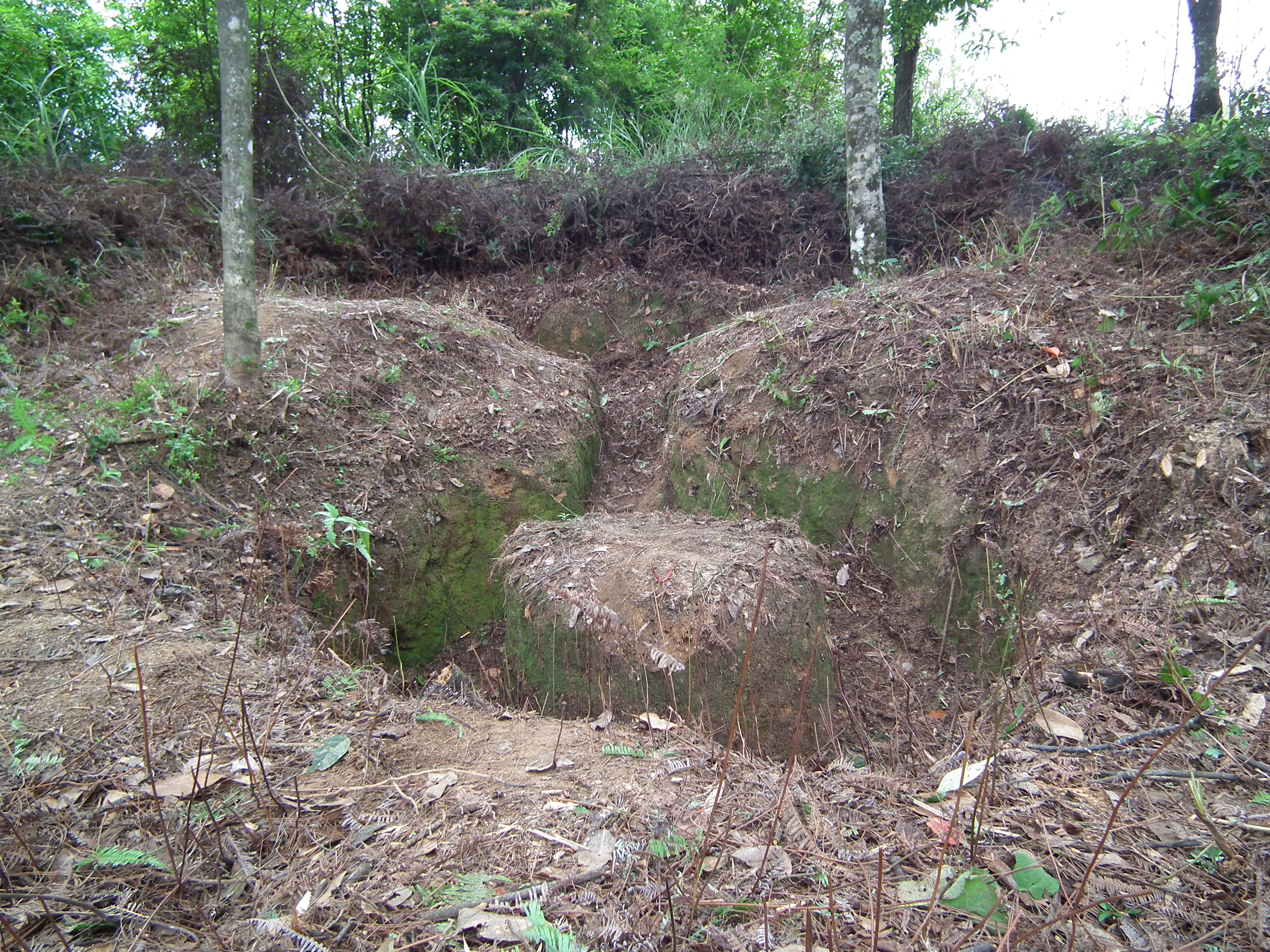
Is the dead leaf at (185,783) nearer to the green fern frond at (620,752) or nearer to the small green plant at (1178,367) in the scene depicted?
the green fern frond at (620,752)

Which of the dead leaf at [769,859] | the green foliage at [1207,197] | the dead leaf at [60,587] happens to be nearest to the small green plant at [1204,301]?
the green foliage at [1207,197]

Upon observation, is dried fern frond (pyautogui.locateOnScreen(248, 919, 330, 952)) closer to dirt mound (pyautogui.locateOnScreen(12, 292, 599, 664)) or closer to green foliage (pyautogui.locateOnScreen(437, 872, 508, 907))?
green foliage (pyautogui.locateOnScreen(437, 872, 508, 907))

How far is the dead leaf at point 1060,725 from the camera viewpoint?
2.62 metres

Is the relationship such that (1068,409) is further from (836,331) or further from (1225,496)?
(836,331)

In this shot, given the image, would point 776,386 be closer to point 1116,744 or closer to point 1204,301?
point 1204,301

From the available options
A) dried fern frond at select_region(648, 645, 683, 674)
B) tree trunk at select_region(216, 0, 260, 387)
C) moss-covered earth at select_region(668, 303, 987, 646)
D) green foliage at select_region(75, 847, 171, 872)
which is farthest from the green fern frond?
tree trunk at select_region(216, 0, 260, 387)

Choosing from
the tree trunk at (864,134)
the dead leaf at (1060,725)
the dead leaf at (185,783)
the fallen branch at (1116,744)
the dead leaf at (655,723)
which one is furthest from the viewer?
the tree trunk at (864,134)

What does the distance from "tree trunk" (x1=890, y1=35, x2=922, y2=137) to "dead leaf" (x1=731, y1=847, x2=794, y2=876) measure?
29.2ft

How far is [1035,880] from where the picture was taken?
5.94 feet

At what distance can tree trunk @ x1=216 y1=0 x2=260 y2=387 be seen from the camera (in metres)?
4.32

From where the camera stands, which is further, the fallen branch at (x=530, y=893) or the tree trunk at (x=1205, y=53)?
the tree trunk at (x=1205, y=53)

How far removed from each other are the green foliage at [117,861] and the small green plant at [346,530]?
2.38m

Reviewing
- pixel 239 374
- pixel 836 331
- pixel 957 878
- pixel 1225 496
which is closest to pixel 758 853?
pixel 957 878

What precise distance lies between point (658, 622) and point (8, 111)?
9.73 meters
